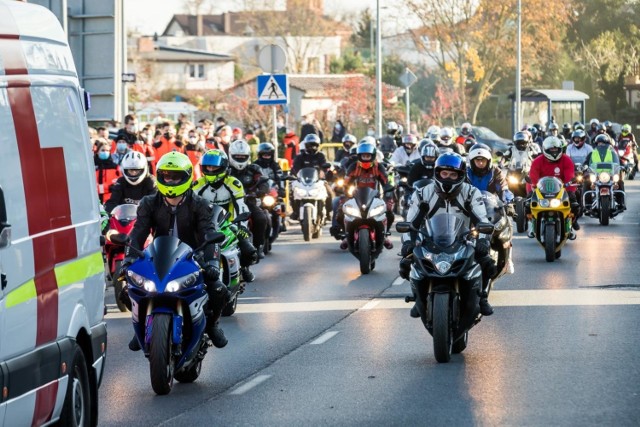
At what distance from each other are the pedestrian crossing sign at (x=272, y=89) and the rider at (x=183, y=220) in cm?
1849

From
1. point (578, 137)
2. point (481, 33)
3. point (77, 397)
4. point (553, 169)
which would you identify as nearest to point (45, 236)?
point (77, 397)

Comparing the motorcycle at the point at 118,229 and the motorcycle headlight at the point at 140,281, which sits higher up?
the motorcycle headlight at the point at 140,281

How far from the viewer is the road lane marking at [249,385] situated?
37.5ft

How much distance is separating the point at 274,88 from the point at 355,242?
9.66 meters

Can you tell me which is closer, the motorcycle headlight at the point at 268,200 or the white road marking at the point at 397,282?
the white road marking at the point at 397,282

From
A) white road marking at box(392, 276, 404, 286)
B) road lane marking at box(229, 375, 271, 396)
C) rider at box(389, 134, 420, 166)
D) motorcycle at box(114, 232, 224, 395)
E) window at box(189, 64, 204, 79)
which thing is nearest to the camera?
motorcycle at box(114, 232, 224, 395)

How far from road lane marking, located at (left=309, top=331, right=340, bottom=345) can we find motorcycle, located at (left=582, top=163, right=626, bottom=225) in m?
16.4

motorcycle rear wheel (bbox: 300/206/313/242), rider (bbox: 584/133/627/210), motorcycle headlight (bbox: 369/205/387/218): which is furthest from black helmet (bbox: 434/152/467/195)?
rider (bbox: 584/133/627/210)

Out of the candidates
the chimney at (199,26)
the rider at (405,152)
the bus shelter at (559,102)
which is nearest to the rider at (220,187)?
the rider at (405,152)

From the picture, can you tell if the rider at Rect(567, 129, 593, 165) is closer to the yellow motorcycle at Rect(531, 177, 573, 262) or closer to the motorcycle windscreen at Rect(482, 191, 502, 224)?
the yellow motorcycle at Rect(531, 177, 573, 262)

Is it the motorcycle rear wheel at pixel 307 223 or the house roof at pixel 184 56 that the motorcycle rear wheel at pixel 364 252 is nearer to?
the motorcycle rear wheel at pixel 307 223

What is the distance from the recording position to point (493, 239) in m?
16.9

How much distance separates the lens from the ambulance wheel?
28.9 ft

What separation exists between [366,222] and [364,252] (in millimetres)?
683
